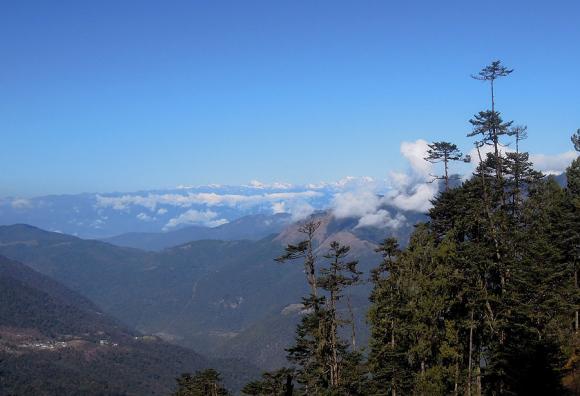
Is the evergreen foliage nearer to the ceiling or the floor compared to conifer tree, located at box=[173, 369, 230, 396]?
nearer to the ceiling

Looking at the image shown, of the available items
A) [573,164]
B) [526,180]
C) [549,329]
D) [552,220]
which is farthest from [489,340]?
[573,164]

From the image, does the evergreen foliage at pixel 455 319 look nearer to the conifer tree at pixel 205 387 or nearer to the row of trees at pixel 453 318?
the row of trees at pixel 453 318

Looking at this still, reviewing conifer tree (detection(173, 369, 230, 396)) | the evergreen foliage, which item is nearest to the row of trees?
the evergreen foliage

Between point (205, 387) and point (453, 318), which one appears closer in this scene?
point (453, 318)

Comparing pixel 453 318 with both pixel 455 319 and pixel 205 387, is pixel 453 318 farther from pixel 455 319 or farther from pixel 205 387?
pixel 205 387

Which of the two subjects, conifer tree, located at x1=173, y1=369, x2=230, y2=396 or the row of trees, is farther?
conifer tree, located at x1=173, y1=369, x2=230, y2=396

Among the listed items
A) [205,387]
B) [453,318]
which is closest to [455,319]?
[453,318]

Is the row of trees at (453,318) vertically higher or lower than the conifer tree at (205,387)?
higher

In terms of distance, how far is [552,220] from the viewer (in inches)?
2291

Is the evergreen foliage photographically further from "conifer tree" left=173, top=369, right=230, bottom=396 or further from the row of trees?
"conifer tree" left=173, top=369, right=230, bottom=396

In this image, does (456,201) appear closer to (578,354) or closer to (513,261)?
(513,261)

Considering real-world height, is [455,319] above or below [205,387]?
above

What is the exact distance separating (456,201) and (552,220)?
11043mm

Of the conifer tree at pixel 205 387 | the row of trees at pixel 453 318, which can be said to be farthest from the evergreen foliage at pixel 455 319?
the conifer tree at pixel 205 387
